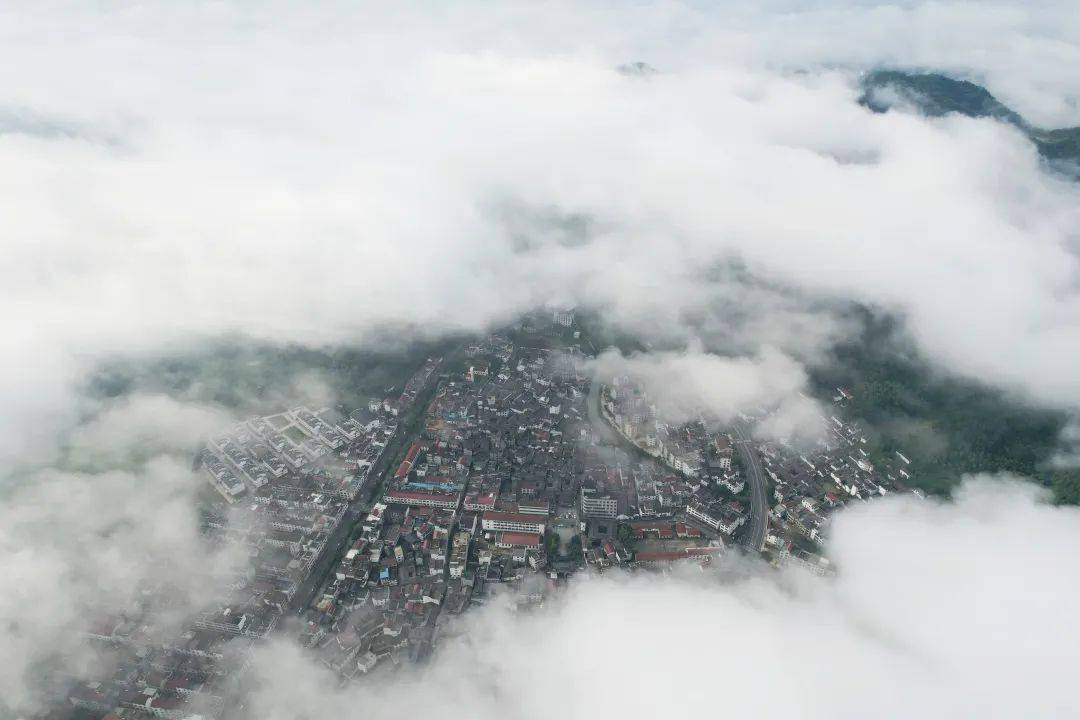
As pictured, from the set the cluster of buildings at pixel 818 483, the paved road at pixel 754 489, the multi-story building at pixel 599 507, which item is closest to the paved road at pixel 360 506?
the multi-story building at pixel 599 507

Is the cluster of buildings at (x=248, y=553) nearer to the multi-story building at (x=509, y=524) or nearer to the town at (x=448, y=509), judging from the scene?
the town at (x=448, y=509)

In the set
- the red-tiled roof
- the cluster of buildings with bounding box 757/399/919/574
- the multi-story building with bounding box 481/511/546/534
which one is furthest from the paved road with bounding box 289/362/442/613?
the cluster of buildings with bounding box 757/399/919/574

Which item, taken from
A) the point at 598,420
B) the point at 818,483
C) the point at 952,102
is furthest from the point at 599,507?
the point at 952,102

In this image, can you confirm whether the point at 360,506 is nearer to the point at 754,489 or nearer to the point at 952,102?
the point at 754,489

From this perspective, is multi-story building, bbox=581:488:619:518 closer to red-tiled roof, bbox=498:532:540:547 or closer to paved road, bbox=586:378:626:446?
red-tiled roof, bbox=498:532:540:547

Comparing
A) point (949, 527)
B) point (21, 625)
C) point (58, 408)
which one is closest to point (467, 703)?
point (21, 625)
